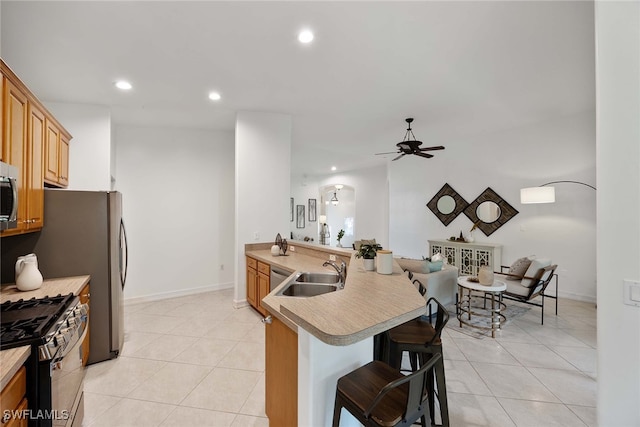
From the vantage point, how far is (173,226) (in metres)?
4.53

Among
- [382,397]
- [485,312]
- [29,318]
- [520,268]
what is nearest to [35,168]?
[29,318]

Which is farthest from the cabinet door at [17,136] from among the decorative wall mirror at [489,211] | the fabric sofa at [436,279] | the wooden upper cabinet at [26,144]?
the decorative wall mirror at [489,211]

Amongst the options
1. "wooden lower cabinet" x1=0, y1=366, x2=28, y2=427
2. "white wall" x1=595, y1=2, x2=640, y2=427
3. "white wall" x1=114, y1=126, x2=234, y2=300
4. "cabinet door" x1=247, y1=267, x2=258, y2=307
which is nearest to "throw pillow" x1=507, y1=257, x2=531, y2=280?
"white wall" x1=595, y1=2, x2=640, y2=427

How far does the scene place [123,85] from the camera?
Result: 3.11 metres

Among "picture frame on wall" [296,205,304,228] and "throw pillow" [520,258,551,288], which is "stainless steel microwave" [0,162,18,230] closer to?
"throw pillow" [520,258,551,288]

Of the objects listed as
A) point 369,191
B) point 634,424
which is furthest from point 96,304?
point 369,191

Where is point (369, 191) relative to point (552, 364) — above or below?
above

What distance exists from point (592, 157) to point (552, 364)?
360cm

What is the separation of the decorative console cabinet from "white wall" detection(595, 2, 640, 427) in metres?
4.07

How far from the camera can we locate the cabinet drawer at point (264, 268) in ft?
10.9

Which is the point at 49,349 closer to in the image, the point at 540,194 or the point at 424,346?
the point at 424,346

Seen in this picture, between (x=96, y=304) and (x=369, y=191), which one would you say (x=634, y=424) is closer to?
(x=96, y=304)

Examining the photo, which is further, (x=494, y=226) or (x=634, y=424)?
(x=494, y=226)

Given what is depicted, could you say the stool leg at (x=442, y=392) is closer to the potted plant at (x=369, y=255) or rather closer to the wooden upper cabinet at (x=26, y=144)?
the potted plant at (x=369, y=255)
